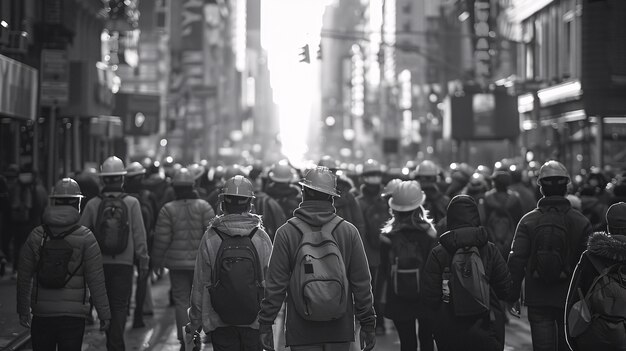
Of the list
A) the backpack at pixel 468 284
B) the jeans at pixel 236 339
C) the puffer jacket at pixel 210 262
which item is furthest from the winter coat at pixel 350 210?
the backpack at pixel 468 284

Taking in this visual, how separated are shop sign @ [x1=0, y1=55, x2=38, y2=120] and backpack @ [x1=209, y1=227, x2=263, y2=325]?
13.5 meters

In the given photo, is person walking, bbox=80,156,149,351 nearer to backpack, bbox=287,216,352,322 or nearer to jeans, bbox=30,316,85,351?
jeans, bbox=30,316,85,351

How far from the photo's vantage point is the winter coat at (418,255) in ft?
30.3

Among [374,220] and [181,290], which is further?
[374,220]

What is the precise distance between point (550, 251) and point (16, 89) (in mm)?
15364

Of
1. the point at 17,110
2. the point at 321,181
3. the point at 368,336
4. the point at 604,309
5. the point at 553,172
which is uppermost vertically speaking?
the point at 17,110

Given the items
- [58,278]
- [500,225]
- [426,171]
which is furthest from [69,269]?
[500,225]

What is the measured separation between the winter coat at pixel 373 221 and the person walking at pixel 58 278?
5.14 metres

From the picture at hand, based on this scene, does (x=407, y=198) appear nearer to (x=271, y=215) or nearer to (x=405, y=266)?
(x=405, y=266)

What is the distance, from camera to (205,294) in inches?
306

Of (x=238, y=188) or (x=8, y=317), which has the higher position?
(x=238, y=188)

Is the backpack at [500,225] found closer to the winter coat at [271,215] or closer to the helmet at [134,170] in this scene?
the winter coat at [271,215]

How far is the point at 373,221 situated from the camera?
12977 mm

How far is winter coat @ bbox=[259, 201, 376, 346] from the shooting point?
6953mm
